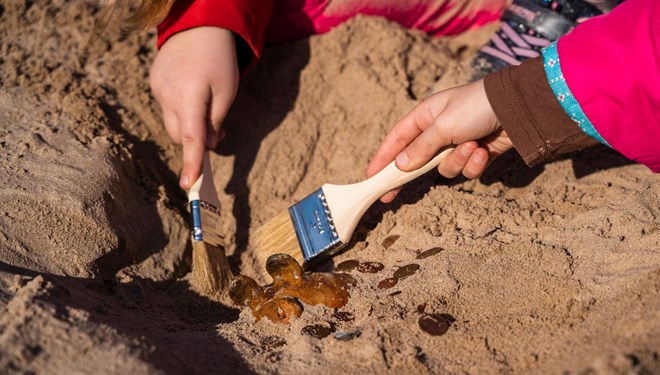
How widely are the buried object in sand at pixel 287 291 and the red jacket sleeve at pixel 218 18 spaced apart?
1.03 m

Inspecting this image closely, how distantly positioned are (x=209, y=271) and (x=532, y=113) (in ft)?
3.83

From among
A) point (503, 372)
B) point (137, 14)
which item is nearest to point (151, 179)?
point (137, 14)

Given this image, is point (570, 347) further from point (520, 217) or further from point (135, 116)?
point (135, 116)

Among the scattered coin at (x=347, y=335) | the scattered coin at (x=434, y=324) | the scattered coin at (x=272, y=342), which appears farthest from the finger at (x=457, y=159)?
the scattered coin at (x=272, y=342)

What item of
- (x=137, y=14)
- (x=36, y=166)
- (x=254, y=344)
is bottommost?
(x=254, y=344)

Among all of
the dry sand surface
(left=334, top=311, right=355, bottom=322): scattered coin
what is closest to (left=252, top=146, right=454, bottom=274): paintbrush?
the dry sand surface

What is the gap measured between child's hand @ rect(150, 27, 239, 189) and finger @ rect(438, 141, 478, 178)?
89 centimetres

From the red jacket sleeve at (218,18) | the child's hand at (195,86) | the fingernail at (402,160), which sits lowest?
the fingernail at (402,160)

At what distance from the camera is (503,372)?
1497mm

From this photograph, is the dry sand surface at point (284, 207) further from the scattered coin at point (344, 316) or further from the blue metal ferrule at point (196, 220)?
the blue metal ferrule at point (196, 220)

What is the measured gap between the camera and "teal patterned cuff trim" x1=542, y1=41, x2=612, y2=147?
6.15ft

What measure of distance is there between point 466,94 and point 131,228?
1255 millimetres

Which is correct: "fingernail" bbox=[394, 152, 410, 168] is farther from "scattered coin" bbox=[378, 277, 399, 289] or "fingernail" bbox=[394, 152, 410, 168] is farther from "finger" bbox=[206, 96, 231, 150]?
"finger" bbox=[206, 96, 231, 150]

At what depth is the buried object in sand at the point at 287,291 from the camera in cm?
189
